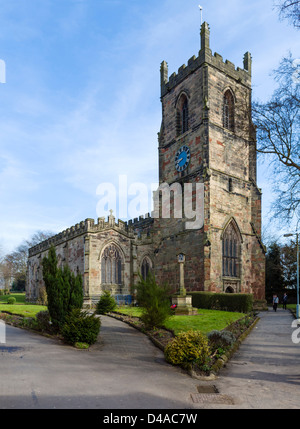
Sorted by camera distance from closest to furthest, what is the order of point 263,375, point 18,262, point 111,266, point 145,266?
1. point 263,375
2. point 111,266
3. point 145,266
4. point 18,262

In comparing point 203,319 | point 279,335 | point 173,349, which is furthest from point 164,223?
point 173,349

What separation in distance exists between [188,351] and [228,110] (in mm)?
25502

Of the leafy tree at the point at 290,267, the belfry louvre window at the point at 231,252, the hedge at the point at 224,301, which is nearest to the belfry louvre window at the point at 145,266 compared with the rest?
the belfry louvre window at the point at 231,252

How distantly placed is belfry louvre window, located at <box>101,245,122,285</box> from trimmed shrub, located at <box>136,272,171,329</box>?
15.7m

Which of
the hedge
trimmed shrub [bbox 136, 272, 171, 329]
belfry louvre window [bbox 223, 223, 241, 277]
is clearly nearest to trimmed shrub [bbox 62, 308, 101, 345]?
trimmed shrub [bbox 136, 272, 171, 329]

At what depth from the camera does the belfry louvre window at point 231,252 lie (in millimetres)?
27928

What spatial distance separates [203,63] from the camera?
1144 inches

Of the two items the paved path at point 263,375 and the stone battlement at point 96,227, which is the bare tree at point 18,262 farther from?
the paved path at point 263,375

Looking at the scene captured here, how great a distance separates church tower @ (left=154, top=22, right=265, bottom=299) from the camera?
27.2 meters

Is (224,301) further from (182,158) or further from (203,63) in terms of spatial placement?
(203,63)

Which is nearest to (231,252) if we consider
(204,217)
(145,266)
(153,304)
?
(204,217)

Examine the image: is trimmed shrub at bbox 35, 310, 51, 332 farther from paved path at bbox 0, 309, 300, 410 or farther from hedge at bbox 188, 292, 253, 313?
hedge at bbox 188, 292, 253, 313

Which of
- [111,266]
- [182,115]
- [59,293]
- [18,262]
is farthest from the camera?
[18,262]

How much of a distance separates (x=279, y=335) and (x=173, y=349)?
23.2 ft
